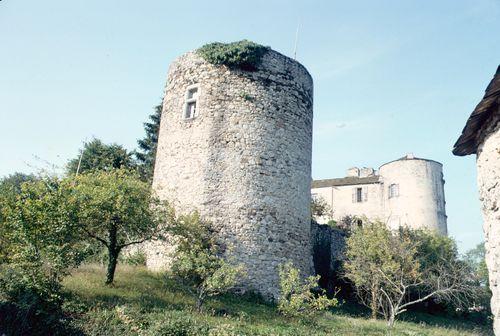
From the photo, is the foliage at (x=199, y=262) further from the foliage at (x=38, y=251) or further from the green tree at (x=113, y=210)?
the foliage at (x=38, y=251)

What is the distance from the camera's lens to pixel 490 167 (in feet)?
22.7

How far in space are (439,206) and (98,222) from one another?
3027 centimetres

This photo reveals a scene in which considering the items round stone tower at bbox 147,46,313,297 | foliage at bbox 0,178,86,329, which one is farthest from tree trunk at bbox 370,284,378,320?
foliage at bbox 0,178,86,329

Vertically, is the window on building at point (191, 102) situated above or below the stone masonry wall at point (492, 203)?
above

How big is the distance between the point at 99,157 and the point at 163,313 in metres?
17.8

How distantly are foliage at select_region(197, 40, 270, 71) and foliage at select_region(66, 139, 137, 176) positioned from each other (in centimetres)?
1218

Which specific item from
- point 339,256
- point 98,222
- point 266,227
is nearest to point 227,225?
point 266,227

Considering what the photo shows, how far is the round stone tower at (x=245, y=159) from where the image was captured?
15.1 meters

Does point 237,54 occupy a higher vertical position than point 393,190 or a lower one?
higher

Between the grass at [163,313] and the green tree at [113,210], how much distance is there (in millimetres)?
1060

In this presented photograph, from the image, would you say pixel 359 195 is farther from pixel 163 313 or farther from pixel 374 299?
pixel 163 313

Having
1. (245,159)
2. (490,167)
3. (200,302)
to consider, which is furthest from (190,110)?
(490,167)

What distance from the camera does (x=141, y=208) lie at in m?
12.8

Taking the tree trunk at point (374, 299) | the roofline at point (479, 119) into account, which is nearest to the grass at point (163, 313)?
the tree trunk at point (374, 299)
